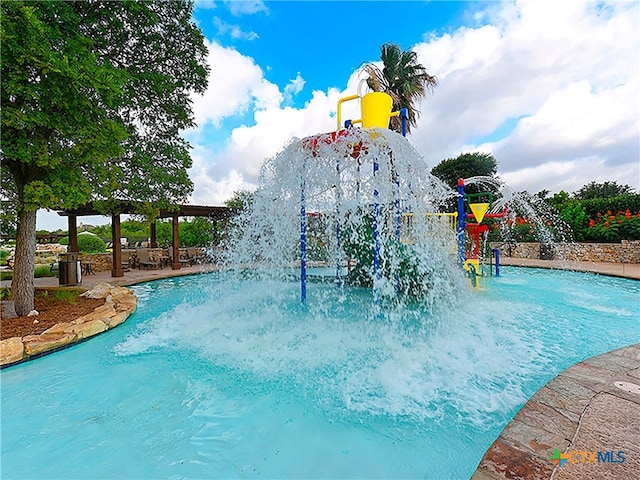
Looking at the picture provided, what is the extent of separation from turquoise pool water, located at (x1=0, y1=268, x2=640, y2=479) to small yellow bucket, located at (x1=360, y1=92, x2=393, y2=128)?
11.6 ft

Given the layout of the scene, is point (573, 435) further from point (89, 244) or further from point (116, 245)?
point (89, 244)

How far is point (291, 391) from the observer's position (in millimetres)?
3209

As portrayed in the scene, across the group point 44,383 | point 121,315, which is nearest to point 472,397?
point 44,383

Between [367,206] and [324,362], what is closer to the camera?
[324,362]

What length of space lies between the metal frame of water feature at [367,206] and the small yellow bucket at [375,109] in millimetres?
17

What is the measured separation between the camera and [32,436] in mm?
2645

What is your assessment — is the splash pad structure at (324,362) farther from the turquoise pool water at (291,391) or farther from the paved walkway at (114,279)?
the paved walkway at (114,279)

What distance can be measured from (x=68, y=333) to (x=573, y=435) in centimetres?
615

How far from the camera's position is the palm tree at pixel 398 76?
13.2m

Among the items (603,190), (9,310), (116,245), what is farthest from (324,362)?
(603,190)

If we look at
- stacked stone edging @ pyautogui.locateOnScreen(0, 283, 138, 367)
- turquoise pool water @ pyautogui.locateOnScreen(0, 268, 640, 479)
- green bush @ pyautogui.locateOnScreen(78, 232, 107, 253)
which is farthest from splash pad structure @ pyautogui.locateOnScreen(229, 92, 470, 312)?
green bush @ pyautogui.locateOnScreen(78, 232, 107, 253)

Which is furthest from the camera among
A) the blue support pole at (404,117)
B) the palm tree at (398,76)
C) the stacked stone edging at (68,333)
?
the palm tree at (398,76)

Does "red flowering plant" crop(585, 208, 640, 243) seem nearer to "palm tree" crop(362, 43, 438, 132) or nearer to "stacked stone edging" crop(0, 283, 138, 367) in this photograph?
"palm tree" crop(362, 43, 438, 132)

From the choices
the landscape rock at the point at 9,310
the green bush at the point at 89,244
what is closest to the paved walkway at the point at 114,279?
the landscape rock at the point at 9,310
